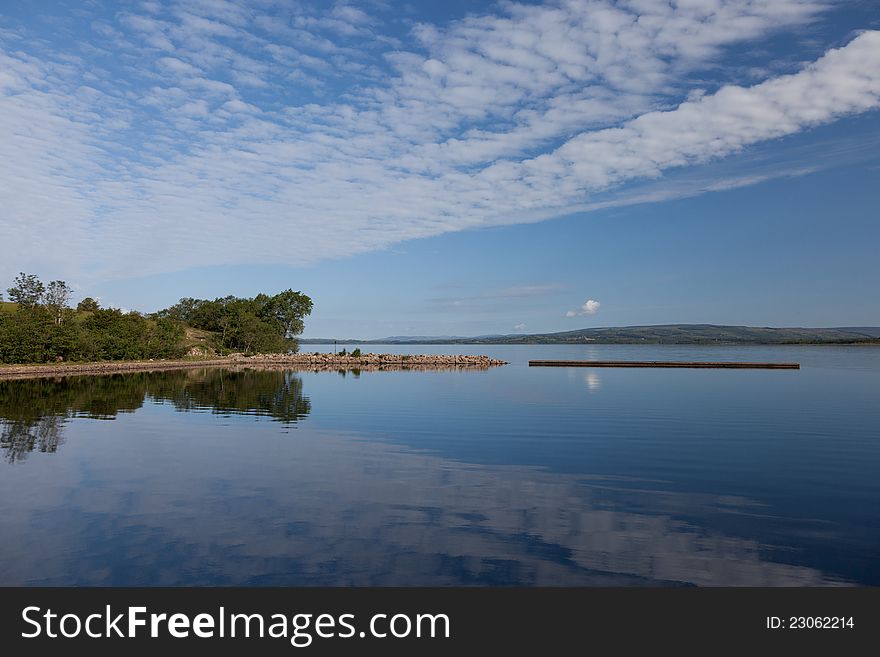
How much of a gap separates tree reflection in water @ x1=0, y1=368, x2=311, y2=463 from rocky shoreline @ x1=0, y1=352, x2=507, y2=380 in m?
15.5

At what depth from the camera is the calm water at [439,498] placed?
10648mm

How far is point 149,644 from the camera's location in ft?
27.6

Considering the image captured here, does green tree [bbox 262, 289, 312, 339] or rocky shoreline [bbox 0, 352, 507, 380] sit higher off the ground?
green tree [bbox 262, 289, 312, 339]

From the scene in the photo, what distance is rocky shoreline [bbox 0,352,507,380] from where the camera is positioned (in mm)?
71500

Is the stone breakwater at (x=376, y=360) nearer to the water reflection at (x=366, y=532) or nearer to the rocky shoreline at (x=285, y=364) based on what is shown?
the rocky shoreline at (x=285, y=364)

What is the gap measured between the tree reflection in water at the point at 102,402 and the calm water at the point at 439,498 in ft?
1.31

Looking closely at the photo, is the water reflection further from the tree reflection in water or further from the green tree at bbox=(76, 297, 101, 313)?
the green tree at bbox=(76, 297, 101, 313)

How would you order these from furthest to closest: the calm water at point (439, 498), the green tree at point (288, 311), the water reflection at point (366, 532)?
the green tree at point (288, 311) < the calm water at point (439, 498) < the water reflection at point (366, 532)

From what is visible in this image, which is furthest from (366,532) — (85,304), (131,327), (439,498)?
(85,304)

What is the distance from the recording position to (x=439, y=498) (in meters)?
15.5

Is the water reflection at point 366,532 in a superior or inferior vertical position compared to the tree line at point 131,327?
inferior

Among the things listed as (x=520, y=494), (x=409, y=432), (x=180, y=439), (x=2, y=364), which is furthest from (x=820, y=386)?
(x=2, y=364)

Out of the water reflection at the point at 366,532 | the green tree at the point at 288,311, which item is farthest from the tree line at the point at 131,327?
the water reflection at the point at 366,532

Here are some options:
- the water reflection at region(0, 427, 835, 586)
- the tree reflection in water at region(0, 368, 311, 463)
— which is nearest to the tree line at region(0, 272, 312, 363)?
the tree reflection in water at region(0, 368, 311, 463)
